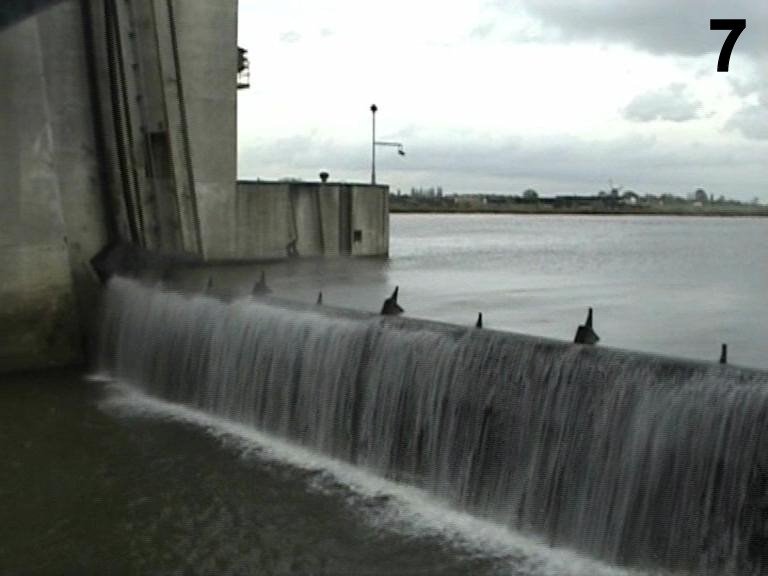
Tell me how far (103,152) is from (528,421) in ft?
43.3

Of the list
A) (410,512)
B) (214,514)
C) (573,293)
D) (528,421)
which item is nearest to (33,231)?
(214,514)

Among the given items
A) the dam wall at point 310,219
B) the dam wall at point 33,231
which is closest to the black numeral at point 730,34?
the dam wall at point 33,231

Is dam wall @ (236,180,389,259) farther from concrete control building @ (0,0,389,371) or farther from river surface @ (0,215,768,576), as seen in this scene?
river surface @ (0,215,768,576)

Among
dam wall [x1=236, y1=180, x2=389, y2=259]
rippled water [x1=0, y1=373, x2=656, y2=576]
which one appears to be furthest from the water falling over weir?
dam wall [x1=236, y1=180, x2=389, y2=259]

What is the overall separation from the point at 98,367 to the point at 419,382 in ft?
28.3

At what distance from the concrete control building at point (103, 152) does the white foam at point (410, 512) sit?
4043 millimetres

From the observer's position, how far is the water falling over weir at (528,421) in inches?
Result: 287

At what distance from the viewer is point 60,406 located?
532 inches

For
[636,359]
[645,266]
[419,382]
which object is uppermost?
[636,359]

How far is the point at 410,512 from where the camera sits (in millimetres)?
9164

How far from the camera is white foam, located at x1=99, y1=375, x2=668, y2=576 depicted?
312 inches

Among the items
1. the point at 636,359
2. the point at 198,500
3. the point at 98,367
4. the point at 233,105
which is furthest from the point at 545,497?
the point at 233,105

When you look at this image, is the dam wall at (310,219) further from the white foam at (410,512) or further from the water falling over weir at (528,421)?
the white foam at (410,512)

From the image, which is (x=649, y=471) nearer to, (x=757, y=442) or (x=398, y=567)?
(x=757, y=442)
